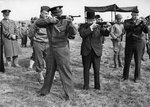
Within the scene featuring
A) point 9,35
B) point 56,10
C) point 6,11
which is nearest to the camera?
point 56,10

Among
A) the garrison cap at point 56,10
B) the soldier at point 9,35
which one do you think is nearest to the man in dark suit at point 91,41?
the garrison cap at point 56,10

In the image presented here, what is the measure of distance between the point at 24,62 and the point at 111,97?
6.11m

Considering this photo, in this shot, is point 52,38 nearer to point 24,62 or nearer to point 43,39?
point 43,39

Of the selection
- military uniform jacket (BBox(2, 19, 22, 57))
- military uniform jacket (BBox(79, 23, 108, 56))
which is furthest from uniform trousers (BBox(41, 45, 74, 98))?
military uniform jacket (BBox(2, 19, 22, 57))

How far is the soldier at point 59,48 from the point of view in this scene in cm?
557

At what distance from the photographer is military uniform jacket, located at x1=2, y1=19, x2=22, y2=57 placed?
31.2 feet

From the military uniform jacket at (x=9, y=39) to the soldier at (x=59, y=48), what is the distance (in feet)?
13.1

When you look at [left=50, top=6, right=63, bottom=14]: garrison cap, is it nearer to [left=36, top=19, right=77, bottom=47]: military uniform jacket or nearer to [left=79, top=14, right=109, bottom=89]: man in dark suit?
[left=36, top=19, right=77, bottom=47]: military uniform jacket

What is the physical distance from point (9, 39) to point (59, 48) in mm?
4492

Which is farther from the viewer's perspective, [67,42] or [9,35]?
[9,35]

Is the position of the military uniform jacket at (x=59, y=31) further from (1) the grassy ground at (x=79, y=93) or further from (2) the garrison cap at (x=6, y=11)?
(2) the garrison cap at (x=6, y=11)

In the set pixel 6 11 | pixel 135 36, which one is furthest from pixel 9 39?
pixel 135 36

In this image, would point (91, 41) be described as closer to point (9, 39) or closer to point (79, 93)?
point (79, 93)

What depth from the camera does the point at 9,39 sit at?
9.73m
